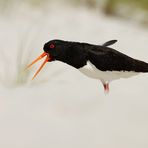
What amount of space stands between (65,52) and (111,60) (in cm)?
10

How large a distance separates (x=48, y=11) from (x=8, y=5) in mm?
197

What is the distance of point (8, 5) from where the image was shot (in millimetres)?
2773

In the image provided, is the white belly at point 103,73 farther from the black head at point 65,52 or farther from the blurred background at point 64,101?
the blurred background at point 64,101

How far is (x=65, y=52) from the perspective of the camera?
1.23m

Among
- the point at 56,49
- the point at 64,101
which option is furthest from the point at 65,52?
the point at 64,101

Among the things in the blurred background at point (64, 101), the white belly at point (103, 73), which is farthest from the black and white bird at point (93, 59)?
the blurred background at point (64, 101)

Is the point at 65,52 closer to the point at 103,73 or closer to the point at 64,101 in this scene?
the point at 103,73

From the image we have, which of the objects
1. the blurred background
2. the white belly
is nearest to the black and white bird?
the white belly

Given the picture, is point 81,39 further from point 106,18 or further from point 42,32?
point 106,18

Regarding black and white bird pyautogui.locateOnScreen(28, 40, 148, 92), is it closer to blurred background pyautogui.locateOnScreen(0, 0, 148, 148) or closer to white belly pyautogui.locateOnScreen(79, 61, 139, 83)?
white belly pyautogui.locateOnScreen(79, 61, 139, 83)

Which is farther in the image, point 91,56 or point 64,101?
point 64,101

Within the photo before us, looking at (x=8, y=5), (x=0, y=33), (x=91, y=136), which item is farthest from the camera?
(x=8, y=5)

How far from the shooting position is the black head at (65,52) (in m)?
1.23

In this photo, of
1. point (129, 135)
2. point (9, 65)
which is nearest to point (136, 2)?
point (9, 65)
